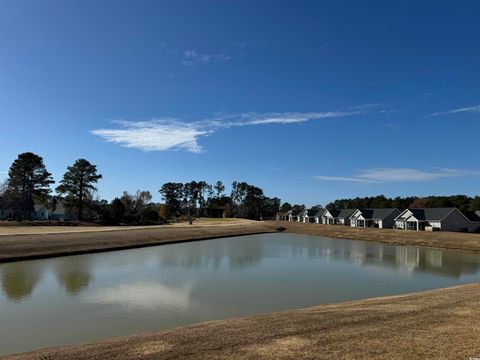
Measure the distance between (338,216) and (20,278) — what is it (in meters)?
87.0

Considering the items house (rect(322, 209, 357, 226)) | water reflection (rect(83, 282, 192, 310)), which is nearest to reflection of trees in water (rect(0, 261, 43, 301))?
water reflection (rect(83, 282, 192, 310))

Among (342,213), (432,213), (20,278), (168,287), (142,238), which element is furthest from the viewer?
(342,213)

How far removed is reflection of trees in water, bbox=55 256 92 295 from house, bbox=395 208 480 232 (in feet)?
189

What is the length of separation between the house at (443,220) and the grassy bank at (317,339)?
2424 inches

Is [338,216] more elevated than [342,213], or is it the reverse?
[342,213]

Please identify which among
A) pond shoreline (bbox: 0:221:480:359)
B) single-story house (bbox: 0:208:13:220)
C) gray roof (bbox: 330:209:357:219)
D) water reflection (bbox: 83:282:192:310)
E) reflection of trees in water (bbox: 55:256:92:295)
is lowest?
reflection of trees in water (bbox: 55:256:92:295)

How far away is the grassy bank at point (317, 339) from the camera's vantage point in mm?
7859

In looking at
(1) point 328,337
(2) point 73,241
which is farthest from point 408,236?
(1) point 328,337

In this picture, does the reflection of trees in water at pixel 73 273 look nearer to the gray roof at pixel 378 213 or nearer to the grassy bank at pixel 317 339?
the grassy bank at pixel 317 339

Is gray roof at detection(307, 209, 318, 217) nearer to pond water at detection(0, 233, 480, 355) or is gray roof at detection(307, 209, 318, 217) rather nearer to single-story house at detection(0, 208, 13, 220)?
single-story house at detection(0, 208, 13, 220)

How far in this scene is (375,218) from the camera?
8506 cm

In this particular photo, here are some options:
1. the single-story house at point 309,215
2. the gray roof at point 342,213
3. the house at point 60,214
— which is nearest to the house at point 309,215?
the single-story house at point 309,215

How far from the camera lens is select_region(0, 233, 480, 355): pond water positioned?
13312 mm

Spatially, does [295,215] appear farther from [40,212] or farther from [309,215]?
[40,212]
